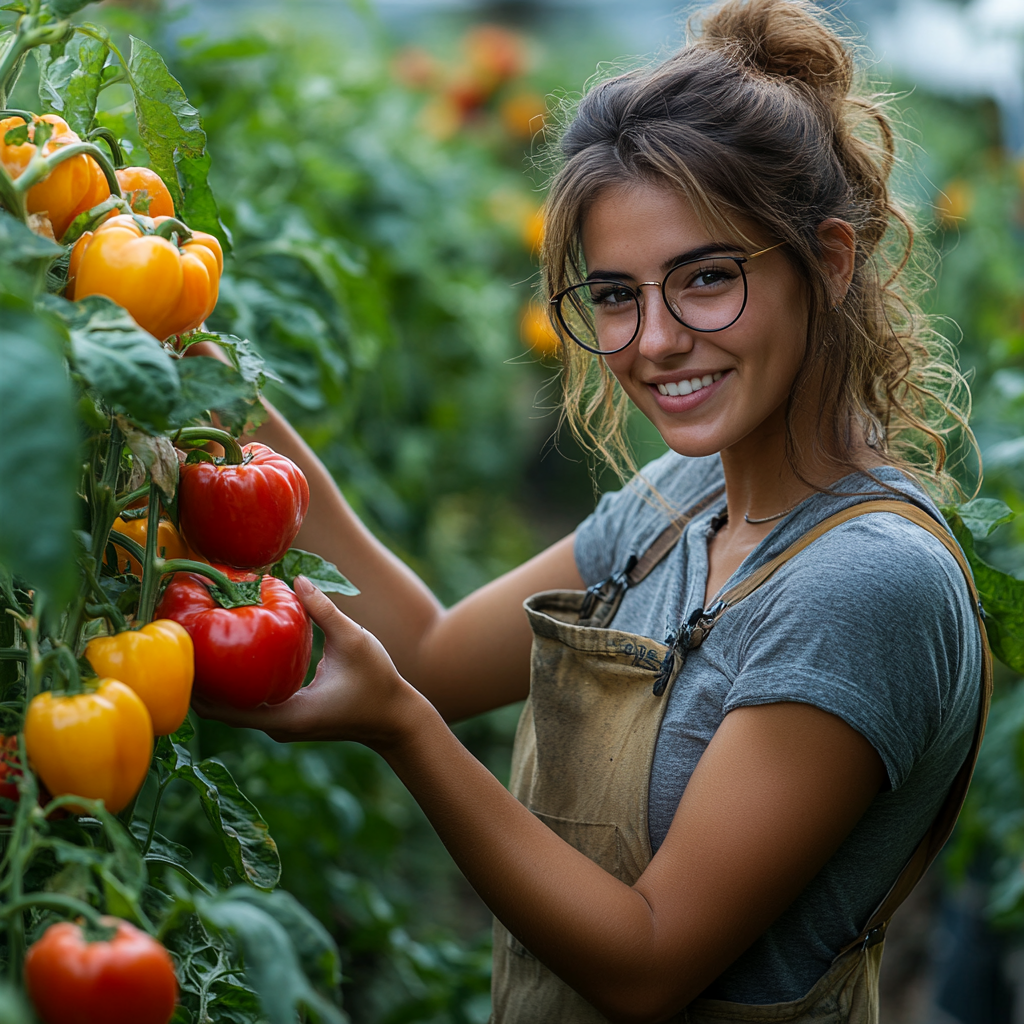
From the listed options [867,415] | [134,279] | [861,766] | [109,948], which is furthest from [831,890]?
[134,279]

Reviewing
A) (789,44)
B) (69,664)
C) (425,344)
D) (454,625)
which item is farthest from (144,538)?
(425,344)

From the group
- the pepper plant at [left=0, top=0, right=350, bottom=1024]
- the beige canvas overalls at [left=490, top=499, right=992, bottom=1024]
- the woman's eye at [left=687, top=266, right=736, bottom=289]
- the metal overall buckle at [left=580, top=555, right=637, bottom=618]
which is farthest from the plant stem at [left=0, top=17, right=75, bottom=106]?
the metal overall buckle at [left=580, top=555, right=637, bottom=618]

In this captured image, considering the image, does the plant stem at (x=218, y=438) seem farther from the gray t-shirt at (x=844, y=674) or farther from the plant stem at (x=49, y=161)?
the gray t-shirt at (x=844, y=674)

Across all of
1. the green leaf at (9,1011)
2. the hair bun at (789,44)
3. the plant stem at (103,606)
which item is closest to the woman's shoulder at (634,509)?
the hair bun at (789,44)

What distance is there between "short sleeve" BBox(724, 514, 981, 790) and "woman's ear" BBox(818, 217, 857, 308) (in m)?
0.29

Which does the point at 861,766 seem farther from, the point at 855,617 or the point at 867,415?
the point at 867,415

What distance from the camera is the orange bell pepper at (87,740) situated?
62 centimetres

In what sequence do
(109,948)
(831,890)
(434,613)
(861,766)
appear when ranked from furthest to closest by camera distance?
(434,613) → (831,890) → (861,766) → (109,948)

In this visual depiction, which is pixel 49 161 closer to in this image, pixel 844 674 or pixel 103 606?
pixel 103 606

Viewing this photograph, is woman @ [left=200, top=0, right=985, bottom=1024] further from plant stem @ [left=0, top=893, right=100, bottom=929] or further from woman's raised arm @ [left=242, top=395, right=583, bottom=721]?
plant stem @ [left=0, top=893, right=100, bottom=929]

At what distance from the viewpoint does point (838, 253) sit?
Result: 1.22 m

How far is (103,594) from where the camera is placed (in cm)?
69

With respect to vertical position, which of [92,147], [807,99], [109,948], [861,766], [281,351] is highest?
[807,99]

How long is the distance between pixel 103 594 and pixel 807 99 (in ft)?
3.09
